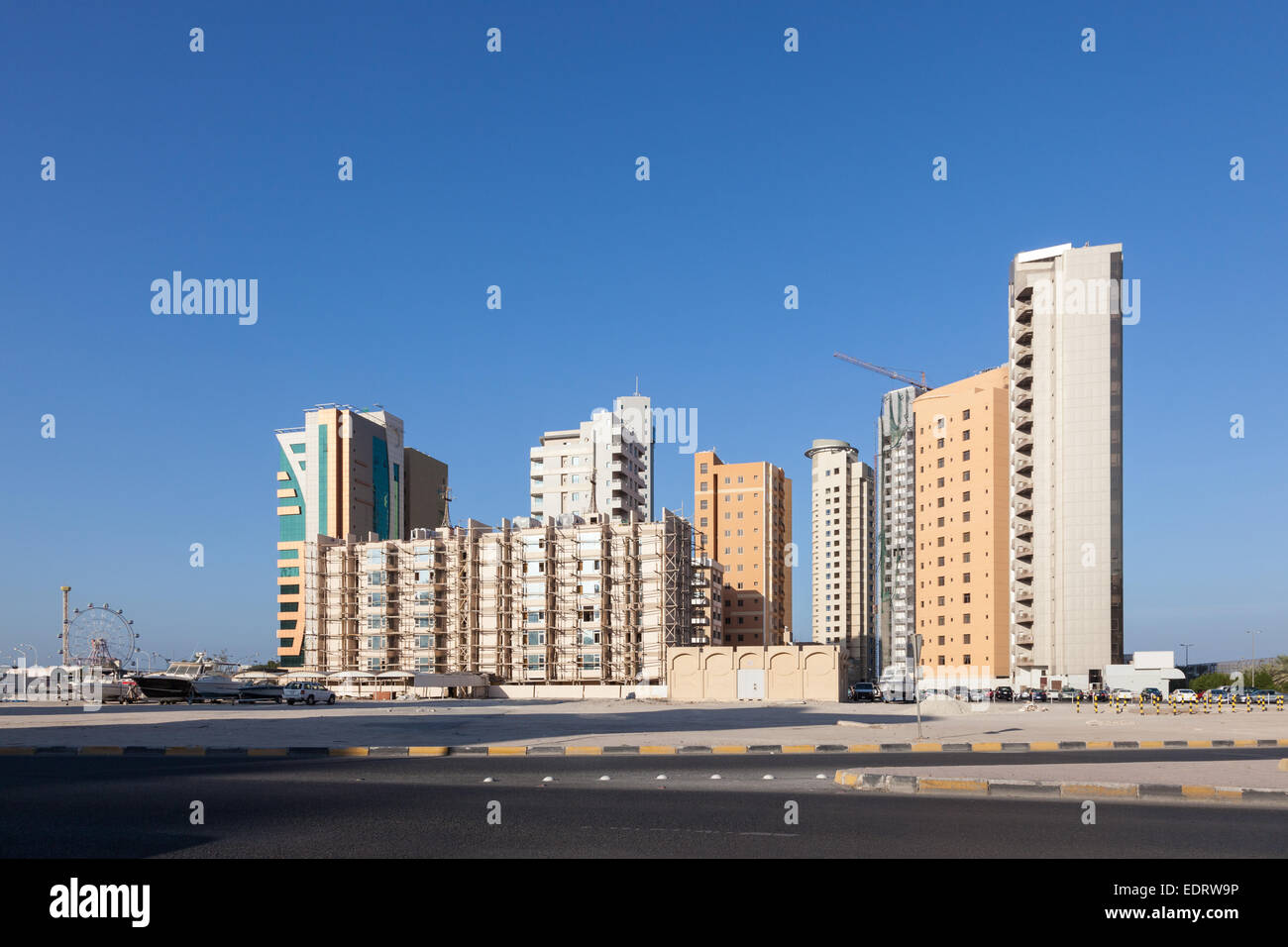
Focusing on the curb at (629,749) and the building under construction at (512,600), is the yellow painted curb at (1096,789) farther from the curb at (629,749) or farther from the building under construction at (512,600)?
the building under construction at (512,600)

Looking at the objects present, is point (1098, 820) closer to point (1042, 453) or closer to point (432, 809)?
point (432, 809)

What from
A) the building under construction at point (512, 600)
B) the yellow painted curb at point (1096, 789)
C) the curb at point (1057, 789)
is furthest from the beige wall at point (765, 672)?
the yellow painted curb at point (1096, 789)

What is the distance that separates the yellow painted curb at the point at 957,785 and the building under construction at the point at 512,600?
3483 inches

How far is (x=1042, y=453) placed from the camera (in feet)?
360

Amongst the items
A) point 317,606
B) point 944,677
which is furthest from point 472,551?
point 944,677

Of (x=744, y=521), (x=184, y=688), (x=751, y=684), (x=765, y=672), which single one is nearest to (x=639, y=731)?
(x=765, y=672)

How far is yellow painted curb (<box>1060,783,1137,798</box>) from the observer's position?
1606 centimetres

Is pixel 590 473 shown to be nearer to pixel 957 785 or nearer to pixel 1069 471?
pixel 1069 471

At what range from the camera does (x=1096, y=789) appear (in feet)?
52.9

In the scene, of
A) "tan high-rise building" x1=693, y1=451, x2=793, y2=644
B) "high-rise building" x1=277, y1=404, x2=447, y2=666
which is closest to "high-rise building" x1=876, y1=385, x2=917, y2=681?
"tan high-rise building" x1=693, y1=451, x2=793, y2=644

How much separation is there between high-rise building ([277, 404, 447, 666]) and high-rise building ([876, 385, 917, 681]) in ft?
266

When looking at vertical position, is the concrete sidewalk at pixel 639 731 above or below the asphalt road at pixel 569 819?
below

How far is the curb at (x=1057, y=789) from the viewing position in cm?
1545

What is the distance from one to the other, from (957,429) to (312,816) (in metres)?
120
